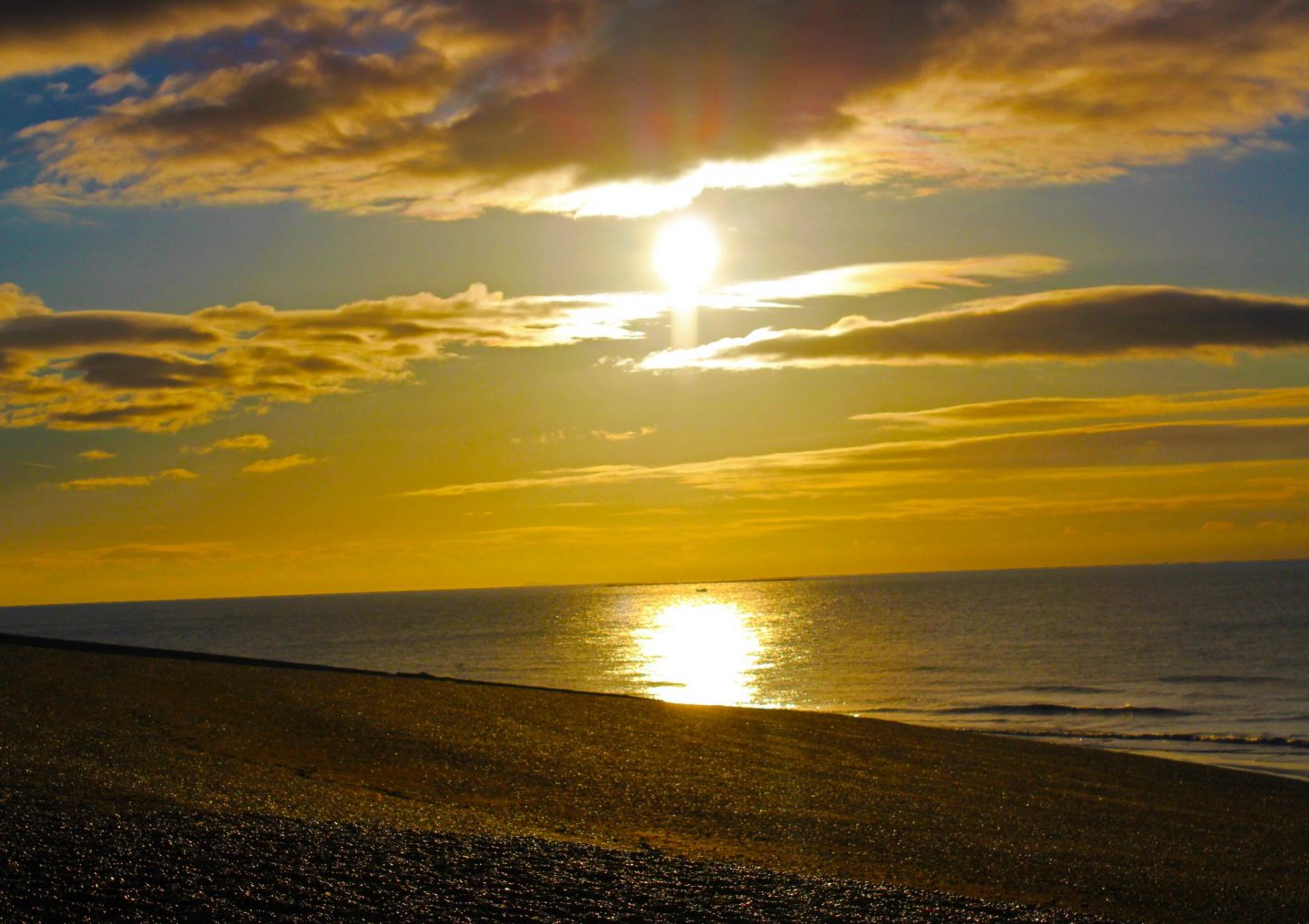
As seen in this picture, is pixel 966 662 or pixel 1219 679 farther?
pixel 966 662

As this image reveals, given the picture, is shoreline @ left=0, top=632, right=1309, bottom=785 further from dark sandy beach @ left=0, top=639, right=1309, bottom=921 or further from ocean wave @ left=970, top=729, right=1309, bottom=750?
dark sandy beach @ left=0, top=639, right=1309, bottom=921

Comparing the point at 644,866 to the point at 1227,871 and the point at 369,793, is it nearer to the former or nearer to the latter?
the point at 369,793

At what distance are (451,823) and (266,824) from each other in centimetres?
234

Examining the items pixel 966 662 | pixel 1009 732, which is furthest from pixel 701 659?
pixel 1009 732

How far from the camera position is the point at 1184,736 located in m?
38.5

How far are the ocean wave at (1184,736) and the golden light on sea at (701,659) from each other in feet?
39.4

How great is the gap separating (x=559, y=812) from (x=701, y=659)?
240 ft

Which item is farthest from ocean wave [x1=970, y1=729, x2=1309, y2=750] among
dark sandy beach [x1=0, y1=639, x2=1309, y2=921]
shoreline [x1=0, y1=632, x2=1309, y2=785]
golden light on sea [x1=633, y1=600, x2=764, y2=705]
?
golden light on sea [x1=633, y1=600, x2=764, y2=705]

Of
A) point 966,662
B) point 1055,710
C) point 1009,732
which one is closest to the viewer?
point 1009,732

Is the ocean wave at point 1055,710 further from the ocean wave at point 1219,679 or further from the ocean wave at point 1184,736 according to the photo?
the ocean wave at point 1219,679

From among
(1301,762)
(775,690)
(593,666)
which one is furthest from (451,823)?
(593,666)

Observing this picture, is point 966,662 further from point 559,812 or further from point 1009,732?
point 559,812

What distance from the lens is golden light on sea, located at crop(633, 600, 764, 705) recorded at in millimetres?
57688

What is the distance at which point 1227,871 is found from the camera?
16.5 meters
